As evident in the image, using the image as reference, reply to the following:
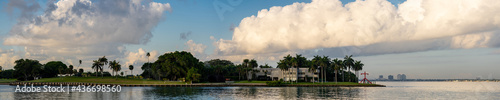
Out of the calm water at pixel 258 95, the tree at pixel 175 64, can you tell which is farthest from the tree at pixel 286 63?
the calm water at pixel 258 95

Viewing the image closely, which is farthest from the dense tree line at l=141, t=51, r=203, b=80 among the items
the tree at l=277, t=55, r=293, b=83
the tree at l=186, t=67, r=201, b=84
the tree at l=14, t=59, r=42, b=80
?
the tree at l=14, t=59, r=42, b=80

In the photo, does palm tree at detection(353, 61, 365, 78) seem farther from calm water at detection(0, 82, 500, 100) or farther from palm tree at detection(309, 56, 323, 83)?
calm water at detection(0, 82, 500, 100)

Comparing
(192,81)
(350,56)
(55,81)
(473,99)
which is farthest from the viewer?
(350,56)

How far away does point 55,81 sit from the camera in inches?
7032

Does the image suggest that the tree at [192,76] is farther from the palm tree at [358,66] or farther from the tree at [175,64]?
the palm tree at [358,66]

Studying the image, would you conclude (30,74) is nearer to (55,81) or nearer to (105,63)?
(55,81)

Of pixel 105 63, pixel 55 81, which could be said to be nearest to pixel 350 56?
pixel 105 63

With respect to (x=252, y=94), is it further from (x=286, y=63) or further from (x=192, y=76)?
(x=286, y=63)

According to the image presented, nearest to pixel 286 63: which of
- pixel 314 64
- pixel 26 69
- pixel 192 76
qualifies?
pixel 314 64

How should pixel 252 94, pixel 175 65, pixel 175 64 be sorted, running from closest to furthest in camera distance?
1. pixel 252 94
2. pixel 175 65
3. pixel 175 64

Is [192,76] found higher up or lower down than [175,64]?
lower down

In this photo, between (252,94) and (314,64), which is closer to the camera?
(252,94)

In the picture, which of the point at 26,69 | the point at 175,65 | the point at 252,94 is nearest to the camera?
the point at 252,94

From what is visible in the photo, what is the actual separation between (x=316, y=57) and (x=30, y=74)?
14826 centimetres
